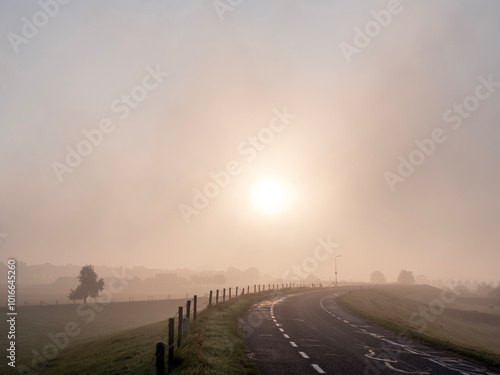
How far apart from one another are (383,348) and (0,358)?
39.2 meters

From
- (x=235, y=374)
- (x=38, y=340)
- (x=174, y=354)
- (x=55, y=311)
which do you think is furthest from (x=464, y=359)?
(x=55, y=311)

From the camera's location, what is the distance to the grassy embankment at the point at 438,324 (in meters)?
17.2

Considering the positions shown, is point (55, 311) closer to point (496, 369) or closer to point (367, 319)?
point (367, 319)

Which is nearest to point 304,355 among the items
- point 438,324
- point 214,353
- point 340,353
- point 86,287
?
point 340,353

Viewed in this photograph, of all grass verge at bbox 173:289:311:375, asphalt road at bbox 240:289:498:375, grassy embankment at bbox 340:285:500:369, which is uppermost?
grass verge at bbox 173:289:311:375

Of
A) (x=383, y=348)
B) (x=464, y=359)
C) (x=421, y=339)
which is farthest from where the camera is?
(x=421, y=339)

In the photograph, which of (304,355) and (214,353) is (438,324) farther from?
(214,353)

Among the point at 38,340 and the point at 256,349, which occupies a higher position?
the point at 256,349

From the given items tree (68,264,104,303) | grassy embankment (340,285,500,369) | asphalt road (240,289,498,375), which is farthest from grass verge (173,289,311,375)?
tree (68,264,104,303)

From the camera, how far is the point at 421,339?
19516 millimetres

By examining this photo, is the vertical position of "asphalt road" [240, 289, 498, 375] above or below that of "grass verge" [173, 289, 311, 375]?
below

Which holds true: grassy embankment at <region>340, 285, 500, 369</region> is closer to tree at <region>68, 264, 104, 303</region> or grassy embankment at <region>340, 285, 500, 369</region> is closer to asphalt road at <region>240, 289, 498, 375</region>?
asphalt road at <region>240, 289, 498, 375</region>

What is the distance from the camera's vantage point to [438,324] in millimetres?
A: 69375

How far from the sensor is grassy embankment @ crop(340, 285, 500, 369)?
56.5 ft
